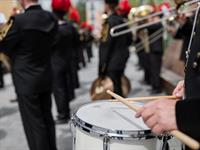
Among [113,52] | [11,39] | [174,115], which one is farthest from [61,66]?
[174,115]

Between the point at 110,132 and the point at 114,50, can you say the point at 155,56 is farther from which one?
the point at 110,132

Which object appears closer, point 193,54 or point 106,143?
point 193,54

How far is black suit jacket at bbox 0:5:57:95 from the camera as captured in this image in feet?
11.0

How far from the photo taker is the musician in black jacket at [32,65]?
3.38 meters

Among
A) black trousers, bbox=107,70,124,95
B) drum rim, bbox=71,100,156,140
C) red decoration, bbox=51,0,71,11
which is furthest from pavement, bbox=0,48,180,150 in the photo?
red decoration, bbox=51,0,71,11

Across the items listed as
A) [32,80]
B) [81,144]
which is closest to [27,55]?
[32,80]

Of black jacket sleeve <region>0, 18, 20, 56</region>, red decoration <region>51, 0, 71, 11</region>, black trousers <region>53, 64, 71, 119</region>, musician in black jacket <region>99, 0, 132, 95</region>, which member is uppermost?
red decoration <region>51, 0, 71, 11</region>

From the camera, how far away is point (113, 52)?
5.44m

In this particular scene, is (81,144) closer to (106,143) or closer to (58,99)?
(106,143)

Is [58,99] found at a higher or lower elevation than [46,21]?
lower

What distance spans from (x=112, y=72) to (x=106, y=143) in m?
3.66

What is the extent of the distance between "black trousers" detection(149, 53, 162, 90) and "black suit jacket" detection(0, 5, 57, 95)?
4.57 m

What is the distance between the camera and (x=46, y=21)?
3.68 meters

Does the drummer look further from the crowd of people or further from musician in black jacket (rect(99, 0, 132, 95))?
musician in black jacket (rect(99, 0, 132, 95))
